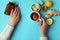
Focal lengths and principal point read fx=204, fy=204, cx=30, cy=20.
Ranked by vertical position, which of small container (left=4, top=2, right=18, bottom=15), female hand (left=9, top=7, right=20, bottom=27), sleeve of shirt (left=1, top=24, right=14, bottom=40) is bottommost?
sleeve of shirt (left=1, top=24, right=14, bottom=40)

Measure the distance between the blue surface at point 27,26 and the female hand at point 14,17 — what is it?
3 cm

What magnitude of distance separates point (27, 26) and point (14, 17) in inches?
4.0

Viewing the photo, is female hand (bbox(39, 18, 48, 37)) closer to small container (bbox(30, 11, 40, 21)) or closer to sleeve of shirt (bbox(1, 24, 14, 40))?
small container (bbox(30, 11, 40, 21))

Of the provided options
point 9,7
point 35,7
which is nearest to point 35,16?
point 35,7

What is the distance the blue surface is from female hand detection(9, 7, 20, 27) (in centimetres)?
3

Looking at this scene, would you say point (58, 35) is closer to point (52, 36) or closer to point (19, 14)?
point (52, 36)

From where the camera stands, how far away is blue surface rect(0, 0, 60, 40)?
51.6 inches

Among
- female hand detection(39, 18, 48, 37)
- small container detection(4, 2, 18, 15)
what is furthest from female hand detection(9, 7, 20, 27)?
female hand detection(39, 18, 48, 37)

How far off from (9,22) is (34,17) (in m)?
0.16

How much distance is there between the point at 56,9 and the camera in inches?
51.8

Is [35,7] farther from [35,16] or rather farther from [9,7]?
[9,7]

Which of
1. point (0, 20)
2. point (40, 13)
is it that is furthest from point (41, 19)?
point (0, 20)

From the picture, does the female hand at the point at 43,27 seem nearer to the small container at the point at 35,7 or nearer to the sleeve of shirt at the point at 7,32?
the small container at the point at 35,7

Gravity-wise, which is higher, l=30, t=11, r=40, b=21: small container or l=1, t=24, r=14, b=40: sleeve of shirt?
l=30, t=11, r=40, b=21: small container
